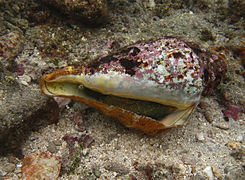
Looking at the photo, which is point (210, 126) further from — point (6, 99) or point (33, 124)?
point (6, 99)

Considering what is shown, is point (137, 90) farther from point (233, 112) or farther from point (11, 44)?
point (11, 44)

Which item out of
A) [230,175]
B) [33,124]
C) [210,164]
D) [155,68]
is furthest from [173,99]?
[33,124]

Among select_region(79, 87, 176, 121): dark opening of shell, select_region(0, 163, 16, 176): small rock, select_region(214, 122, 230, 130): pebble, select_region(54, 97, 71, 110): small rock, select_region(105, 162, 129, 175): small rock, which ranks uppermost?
select_region(79, 87, 176, 121): dark opening of shell

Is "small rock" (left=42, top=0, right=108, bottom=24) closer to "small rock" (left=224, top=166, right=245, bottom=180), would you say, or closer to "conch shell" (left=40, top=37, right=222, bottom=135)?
"conch shell" (left=40, top=37, right=222, bottom=135)

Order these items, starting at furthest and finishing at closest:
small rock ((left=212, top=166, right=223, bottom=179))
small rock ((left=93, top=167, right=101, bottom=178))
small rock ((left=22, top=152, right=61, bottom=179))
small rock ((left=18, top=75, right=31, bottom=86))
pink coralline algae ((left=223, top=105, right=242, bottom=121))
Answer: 1. pink coralline algae ((left=223, top=105, right=242, bottom=121))
2. small rock ((left=18, top=75, right=31, bottom=86))
3. small rock ((left=212, top=166, right=223, bottom=179))
4. small rock ((left=93, top=167, right=101, bottom=178))
5. small rock ((left=22, top=152, right=61, bottom=179))

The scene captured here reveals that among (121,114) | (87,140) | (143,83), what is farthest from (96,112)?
(143,83)

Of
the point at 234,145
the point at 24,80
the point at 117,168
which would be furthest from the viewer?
the point at 24,80

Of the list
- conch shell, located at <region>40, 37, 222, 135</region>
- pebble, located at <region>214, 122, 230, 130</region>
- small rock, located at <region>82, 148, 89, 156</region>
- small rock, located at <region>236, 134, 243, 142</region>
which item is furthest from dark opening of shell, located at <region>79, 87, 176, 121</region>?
small rock, located at <region>236, 134, 243, 142</region>

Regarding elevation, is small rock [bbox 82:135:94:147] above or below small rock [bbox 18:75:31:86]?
below
